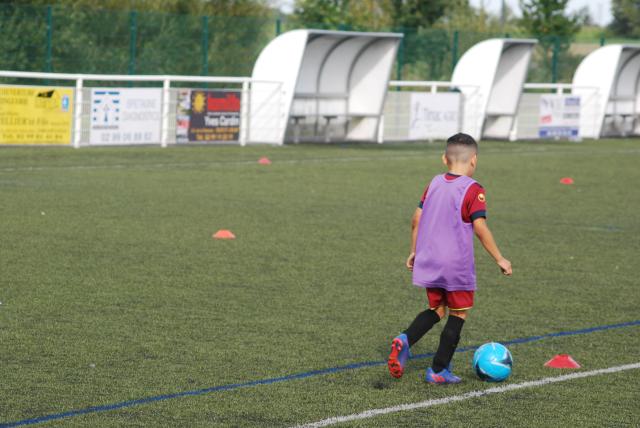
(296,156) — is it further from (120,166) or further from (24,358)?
(24,358)

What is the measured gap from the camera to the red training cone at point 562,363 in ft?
23.1

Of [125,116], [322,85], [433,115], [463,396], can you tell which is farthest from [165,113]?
[463,396]

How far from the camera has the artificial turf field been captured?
6125 millimetres

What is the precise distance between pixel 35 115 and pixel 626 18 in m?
80.8

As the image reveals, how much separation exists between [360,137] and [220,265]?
61.1ft

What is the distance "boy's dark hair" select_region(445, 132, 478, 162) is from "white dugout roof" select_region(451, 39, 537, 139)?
24.0 m

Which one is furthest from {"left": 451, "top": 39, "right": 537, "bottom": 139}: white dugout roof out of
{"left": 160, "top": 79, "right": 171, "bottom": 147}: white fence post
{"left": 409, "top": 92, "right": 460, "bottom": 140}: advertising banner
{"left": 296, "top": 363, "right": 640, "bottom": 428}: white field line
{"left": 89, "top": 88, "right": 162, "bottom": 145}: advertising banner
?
{"left": 296, "top": 363, "right": 640, "bottom": 428}: white field line

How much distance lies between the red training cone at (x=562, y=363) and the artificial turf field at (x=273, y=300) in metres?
0.13

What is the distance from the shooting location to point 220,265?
1041 centimetres

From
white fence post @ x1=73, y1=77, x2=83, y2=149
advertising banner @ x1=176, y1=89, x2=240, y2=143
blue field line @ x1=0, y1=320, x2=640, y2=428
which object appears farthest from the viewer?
advertising banner @ x1=176, y1=89, x2=240, y2=143

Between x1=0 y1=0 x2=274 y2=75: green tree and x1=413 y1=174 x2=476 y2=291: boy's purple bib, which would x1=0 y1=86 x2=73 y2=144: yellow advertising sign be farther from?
x1=413 y1=174 x2=476 y2=291: boy's purple bib

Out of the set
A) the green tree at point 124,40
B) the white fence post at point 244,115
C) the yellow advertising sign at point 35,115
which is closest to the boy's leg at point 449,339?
the yellow advertising sign at point 35,115

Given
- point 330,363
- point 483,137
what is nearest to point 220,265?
point 330,363

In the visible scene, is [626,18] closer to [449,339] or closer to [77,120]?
[77,120]
